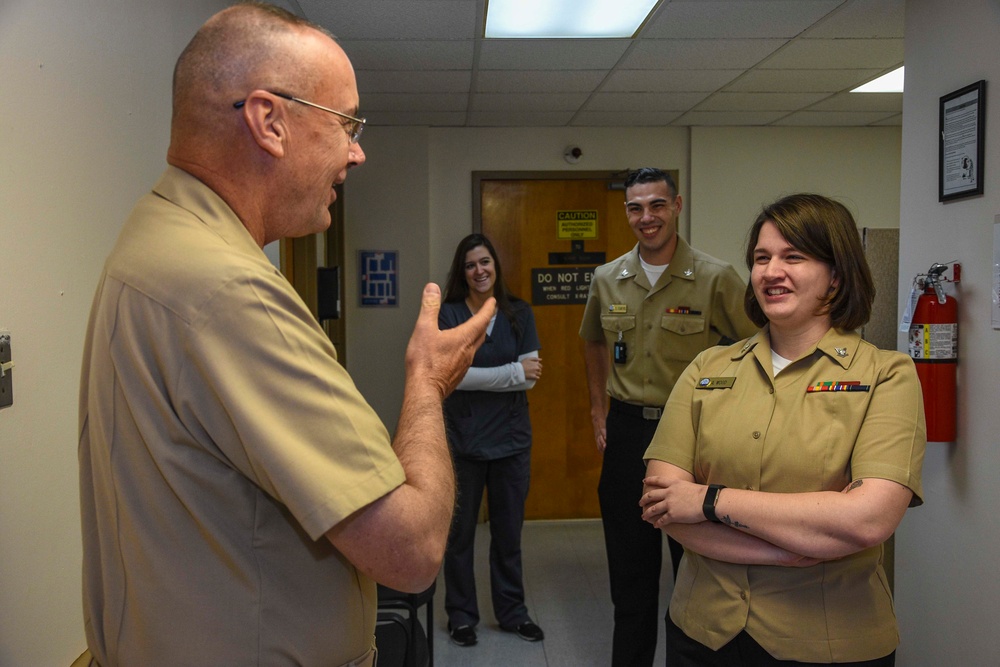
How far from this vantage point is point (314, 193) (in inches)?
38.2

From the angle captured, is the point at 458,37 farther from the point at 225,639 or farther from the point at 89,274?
the point at 225,639

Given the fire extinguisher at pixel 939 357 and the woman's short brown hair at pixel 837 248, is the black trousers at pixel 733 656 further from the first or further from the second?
the fire extinguisher at pixel 939 357

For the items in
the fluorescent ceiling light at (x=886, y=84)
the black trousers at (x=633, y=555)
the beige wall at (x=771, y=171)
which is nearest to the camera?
the black trousers at (x=633, y=555)

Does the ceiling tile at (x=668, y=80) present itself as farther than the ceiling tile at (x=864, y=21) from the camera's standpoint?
Yes

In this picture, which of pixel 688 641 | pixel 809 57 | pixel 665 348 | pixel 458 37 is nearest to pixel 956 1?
pixel 809 57

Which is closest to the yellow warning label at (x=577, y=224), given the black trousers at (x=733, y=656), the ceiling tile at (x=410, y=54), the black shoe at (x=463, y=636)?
the ceiling tile at (x=410, y=54)

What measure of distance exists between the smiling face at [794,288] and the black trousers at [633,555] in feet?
3.05

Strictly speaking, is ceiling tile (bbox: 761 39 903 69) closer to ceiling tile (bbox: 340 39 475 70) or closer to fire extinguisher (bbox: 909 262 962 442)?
fire extinguisher (bbox: 909 262 962 442)

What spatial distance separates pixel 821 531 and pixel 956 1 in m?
1.95

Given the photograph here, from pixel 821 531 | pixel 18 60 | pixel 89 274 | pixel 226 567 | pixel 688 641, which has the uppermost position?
pixel 18 60

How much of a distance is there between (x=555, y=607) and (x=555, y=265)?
2146 mm

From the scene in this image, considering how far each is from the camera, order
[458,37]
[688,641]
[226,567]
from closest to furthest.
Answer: [226,567]
[688,641]
[458,37]

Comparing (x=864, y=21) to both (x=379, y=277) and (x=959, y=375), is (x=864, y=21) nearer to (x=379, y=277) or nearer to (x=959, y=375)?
(x=959, y=375)

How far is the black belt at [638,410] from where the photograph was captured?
242 centimetres
